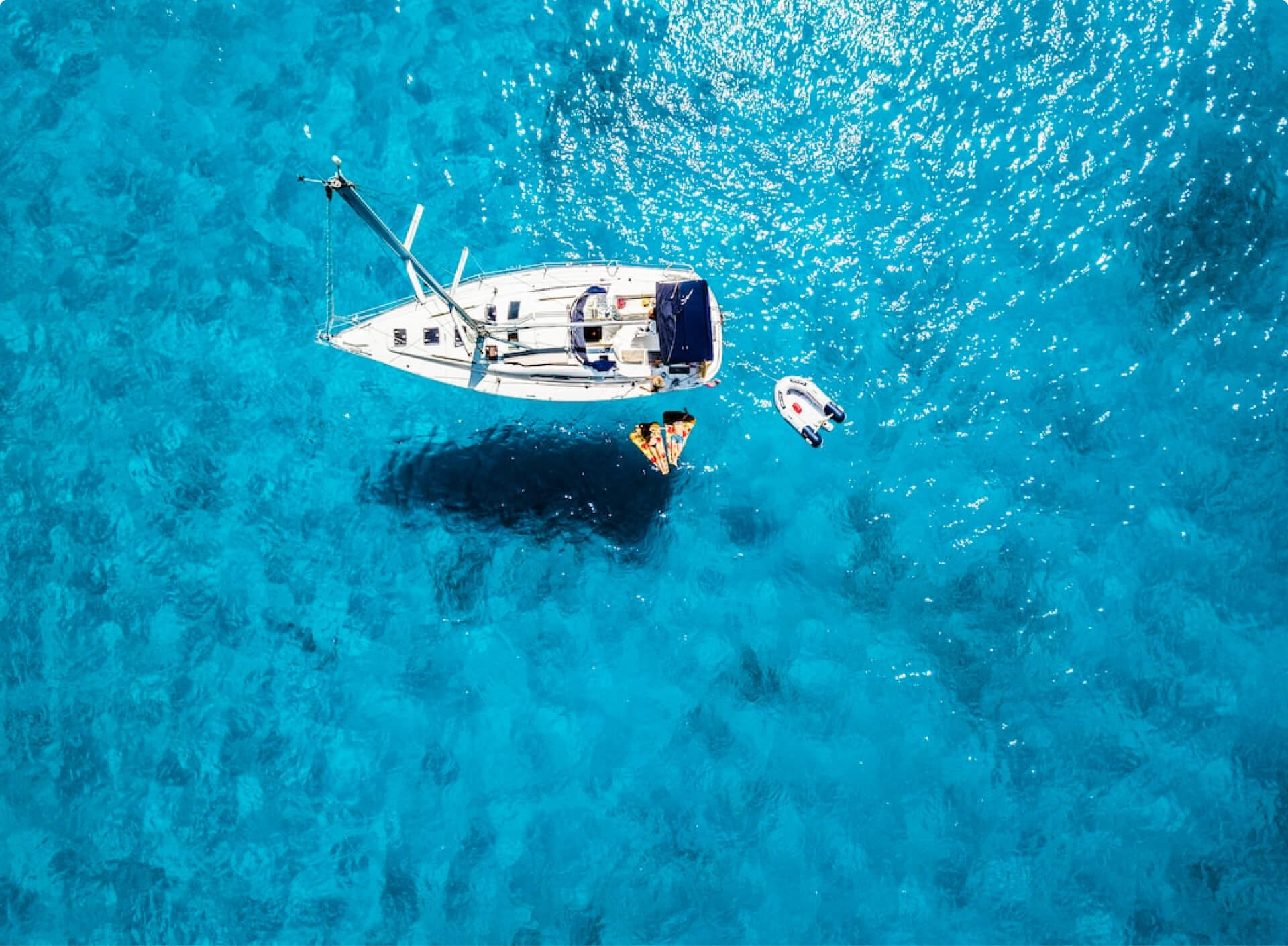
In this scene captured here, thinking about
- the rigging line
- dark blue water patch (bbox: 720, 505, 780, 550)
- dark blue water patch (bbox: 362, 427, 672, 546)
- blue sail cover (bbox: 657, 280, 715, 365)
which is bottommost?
dark blue water patch (bbox: 362, 427, 672, 546)

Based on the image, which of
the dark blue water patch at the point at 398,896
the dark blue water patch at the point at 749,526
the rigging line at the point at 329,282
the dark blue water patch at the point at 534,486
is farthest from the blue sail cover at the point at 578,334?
the dark blue water patch at the point at 398,896

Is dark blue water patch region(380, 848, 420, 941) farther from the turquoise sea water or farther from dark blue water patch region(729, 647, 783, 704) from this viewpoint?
dark blue water patch region(729, 647, 783, 704)

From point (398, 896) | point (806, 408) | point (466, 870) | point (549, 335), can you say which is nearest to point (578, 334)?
point (549, 335)

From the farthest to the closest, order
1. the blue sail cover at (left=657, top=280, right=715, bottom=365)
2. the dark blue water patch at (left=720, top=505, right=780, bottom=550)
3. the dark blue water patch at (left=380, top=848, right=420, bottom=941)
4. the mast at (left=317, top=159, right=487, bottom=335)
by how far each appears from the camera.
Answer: the dark blue water patch at (left=720, top=505, right=780, bottom=550), the dark blue water patch at (left=380, top=848, right=420, bottom=941), the blue sail cover at (left=657, top=280, right=715, bottom=365), the mast at (left=317, top=159, right=487, bottom=335)

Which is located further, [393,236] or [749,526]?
[749,526]

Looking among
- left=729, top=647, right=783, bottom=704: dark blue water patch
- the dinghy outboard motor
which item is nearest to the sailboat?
the dinghy outboard motor

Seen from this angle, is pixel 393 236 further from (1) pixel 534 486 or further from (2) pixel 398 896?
(2) pixel 398 896

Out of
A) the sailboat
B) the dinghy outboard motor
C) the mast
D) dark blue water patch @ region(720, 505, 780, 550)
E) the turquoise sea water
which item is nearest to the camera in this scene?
the mast

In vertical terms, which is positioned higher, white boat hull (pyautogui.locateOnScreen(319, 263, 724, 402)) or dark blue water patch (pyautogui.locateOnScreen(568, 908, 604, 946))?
white boat hull (pyautogui.locateOnScreen(319, 263, 724, 402))
